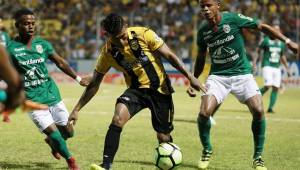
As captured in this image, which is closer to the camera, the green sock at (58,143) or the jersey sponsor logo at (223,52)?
the green sock at (58,143)

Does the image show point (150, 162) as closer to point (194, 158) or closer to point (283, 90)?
point (194, 158)

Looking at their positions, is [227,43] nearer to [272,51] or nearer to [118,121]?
[118,121]

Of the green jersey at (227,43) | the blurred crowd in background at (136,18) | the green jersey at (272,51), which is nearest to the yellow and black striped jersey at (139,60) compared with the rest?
the green jersey at (227,43)

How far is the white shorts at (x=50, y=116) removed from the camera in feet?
29.0

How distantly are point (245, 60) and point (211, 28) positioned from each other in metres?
0.75

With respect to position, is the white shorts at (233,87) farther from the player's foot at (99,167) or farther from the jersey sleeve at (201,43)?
the player's foot at (99,167)

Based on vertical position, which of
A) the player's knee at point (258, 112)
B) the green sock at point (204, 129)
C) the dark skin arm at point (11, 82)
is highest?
the dark skin arm at point (11, 82)

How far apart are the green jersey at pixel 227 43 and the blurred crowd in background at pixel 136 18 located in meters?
23.6

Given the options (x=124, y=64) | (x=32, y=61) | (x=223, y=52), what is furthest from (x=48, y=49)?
(x=223, y=52)

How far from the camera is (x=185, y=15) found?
37531 mm

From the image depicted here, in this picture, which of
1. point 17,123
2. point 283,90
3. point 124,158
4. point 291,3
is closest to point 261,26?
point 124,158

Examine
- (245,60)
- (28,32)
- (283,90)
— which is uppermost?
(28,32)

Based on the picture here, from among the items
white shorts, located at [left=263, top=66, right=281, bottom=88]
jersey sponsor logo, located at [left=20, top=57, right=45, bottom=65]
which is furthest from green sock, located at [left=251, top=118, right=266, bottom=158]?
white shorts, located at [left=263, top=66, right=281, bottom=88]

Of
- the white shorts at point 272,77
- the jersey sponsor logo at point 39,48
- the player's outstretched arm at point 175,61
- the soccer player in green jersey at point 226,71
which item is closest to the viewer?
the player's outstretched arm at point 175,61
